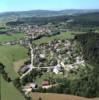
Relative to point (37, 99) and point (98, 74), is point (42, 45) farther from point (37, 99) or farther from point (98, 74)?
point (37, 99)

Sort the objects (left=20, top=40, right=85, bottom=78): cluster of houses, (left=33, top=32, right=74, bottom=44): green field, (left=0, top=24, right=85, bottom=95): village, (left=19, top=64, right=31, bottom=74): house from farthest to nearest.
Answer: (left=33, top=32, right=74, bottom=44): green field, (left=20, top=40, right=85, bottom=78): cluster of houses, (left=19, top=64, right=31, bottom=74): house, (left=0, top=24, right=85, bottom=95): village

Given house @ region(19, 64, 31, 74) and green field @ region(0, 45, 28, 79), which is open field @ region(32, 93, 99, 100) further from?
house @ region(19, 64, 31, 74)

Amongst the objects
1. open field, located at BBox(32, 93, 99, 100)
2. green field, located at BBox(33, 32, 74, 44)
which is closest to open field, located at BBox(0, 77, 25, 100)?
open field, located at BBox(32, 93, 99, 100)

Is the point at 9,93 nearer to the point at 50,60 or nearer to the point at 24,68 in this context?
the point at 24,68

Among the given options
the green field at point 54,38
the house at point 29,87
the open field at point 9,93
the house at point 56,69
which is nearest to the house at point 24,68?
the house at point 56,69

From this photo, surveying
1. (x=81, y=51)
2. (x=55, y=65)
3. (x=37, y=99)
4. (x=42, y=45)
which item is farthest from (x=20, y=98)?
(x=42, y=45)

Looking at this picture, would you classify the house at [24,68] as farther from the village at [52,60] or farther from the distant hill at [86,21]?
the distant hill at [86,21]
